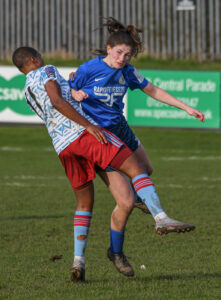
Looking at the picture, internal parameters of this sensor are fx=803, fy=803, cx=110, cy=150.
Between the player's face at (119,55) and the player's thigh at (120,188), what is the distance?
0.85 m

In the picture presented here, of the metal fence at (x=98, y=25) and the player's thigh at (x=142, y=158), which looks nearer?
the player's thigh at (x=142, y=158)

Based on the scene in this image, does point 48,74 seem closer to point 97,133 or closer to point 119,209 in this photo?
point 97,133

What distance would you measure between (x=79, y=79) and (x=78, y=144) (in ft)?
1.96

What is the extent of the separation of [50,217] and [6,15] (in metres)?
16.8

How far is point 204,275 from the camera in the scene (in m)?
6.64

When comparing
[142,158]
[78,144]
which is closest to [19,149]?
[142,158]

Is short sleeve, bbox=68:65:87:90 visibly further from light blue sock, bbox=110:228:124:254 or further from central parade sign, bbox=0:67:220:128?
central parade sign, bbox=0:67:220:128

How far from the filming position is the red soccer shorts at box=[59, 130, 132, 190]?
6102 mm

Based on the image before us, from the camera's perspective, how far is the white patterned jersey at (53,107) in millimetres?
6109

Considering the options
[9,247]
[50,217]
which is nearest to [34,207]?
[50,217]

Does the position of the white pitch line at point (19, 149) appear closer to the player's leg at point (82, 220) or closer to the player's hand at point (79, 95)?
the player's leg at point (82, 220)

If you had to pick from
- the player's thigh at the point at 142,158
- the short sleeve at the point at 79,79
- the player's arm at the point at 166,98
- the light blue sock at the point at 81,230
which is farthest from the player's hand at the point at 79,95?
the player's thigh at the point at 142,158

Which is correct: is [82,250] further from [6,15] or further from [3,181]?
[6,15]

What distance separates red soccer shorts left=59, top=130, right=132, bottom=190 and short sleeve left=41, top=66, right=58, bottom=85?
491mm
